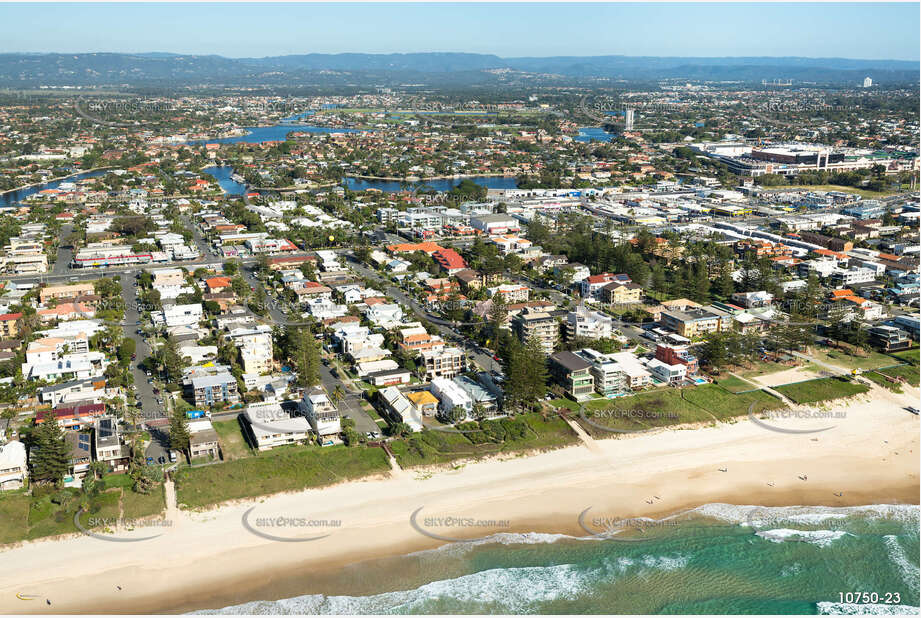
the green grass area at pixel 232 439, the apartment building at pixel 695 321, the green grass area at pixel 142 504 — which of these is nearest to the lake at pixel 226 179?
the apartment building at pixel 695 321

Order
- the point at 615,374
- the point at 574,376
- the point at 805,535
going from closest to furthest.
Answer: the point at 805,535
the point at 574,376
the point at 615,374

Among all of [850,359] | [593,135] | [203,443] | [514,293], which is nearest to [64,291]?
[203,443]

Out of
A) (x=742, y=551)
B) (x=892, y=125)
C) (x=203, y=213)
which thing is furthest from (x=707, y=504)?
(x=892, y=125)

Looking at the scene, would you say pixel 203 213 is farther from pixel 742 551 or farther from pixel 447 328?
pixel 742 551

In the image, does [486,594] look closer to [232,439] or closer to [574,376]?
[232,439]

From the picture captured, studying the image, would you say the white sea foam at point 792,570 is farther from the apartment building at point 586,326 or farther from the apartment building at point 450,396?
the apartment building at point 586,326

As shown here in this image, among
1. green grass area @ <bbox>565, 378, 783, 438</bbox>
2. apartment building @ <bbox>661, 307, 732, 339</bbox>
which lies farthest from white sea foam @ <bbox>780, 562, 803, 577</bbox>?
apartment building @ <bbox>661, 307, 732, 339</bbox>
